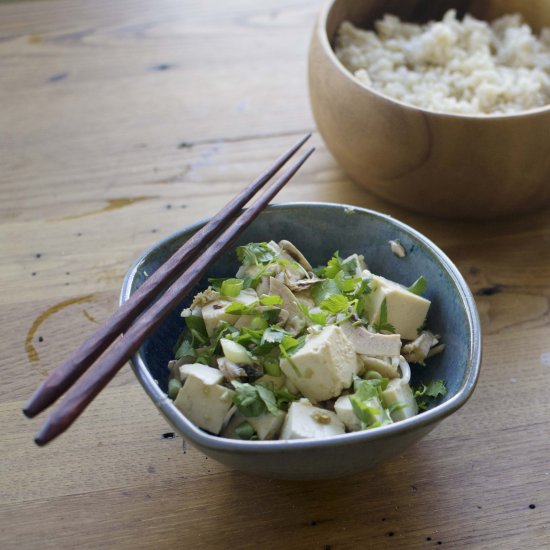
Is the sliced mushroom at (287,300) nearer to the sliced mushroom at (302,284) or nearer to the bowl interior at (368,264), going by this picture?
the sliced mushroom at (302,284)

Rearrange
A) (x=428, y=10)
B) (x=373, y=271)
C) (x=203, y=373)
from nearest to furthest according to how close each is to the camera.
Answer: (x=203, y=373) < (x=373, y=271) < (x=428, y=10)

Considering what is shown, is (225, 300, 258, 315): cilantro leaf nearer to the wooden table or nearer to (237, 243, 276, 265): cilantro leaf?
(237, 243, 276, 265): cilantro leaf

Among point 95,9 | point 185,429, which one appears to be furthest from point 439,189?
point 95,9

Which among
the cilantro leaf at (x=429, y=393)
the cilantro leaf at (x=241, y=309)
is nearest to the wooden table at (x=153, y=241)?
the cilantro leaf at (x=429, y=393)

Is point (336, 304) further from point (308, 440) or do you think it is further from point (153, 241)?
point (153, 241)

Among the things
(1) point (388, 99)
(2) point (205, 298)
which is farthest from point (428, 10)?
(2) point (205, 298)

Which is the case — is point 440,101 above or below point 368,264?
above
